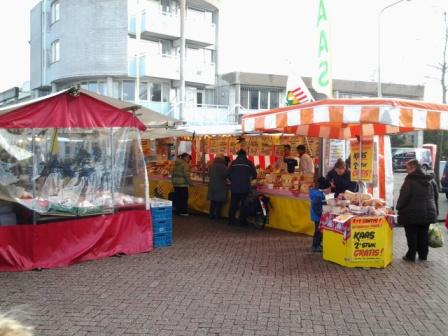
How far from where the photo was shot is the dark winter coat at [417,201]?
709 centimetres

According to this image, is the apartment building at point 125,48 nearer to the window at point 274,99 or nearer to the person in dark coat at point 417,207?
the window at point 274,99

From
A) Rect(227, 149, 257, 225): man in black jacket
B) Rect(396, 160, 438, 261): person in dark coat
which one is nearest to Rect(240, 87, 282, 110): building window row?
Rect(227, 149, 257, 225): man in black jacket

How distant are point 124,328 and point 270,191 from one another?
20.8ft

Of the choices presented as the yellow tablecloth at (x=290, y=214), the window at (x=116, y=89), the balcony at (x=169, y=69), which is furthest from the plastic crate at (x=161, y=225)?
the window at (x=116, y=89)

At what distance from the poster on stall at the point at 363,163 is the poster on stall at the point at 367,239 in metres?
0.93

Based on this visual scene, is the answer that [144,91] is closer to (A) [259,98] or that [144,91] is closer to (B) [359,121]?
(A) [259,98]

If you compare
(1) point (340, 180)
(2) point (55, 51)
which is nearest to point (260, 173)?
(1) point (340, 180)

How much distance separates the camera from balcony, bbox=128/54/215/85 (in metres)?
30.6

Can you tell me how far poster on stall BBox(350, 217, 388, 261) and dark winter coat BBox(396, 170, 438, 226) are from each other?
508 millimetres

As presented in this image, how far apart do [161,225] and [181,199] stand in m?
4.01

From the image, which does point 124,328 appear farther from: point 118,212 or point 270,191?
point 270,191

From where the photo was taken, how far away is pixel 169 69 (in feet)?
104

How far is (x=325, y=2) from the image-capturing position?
1011cm

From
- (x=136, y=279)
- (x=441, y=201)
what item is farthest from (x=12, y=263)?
(x=441, y=201)
